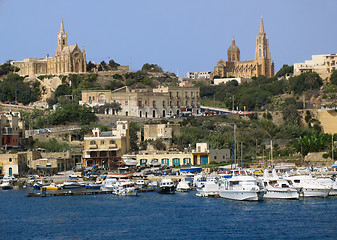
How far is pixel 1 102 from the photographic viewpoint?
109 metres

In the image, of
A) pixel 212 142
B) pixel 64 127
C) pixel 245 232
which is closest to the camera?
pixel 245 232

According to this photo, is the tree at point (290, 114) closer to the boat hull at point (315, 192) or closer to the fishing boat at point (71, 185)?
the fishing boat at point (71, 185)

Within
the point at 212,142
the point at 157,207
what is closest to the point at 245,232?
the point at 157,207

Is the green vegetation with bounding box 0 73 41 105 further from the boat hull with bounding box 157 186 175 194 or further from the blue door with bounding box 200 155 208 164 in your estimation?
the boat hull with bounding box 157 186 175 194

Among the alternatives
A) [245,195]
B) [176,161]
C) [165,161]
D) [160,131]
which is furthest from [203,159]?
[245,195]

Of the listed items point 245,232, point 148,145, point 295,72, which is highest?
point 295,72

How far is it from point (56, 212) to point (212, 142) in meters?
30.3

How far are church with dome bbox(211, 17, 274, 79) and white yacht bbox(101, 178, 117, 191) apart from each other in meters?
78.3

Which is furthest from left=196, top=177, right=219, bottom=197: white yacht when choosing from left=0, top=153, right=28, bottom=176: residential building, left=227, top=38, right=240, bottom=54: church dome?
left=227, top=38, right=240, bottom=54: church dome

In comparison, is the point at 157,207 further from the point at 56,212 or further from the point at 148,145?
the point at 148,145

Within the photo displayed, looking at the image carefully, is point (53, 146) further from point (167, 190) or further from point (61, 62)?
point (61, 62)

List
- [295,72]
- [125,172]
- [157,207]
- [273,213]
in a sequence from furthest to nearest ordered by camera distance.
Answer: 1. [295,72]
2. [125,172]
3. [157,207]
4. [273,213]

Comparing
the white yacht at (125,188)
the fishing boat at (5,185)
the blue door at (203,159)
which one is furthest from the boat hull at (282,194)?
the fishing boat at (5,185)

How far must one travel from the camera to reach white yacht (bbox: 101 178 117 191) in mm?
65625
